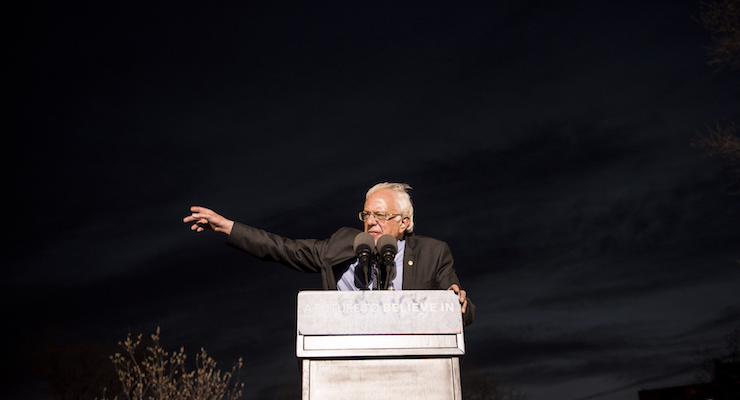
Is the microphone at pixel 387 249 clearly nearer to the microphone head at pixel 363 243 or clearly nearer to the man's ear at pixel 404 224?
the microphone head at pixel 363 243

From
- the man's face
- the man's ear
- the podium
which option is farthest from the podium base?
the man's ear

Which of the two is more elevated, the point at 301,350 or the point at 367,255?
the point at 367,255

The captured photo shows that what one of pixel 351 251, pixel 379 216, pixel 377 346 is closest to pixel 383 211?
pixel 379 216

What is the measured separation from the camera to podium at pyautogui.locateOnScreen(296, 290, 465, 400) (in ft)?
6.98

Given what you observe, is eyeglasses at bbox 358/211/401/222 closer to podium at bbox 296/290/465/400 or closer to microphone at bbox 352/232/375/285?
microphone at bbox 352/232/375/285

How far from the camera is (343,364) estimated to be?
2156mm

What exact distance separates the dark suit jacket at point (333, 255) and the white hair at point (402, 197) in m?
0.25

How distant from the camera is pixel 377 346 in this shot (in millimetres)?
2172

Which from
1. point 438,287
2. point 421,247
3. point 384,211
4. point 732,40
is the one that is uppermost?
point 732,40

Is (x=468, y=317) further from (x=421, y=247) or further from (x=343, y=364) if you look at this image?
(x=343, y=364)

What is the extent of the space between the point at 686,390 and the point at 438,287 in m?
41.3

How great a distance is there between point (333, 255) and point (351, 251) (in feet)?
0.35

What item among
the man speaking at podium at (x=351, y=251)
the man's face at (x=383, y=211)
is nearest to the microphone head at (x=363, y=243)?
the man speaking at podium at (x=351, y=251)

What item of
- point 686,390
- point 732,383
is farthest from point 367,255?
point 686,390
